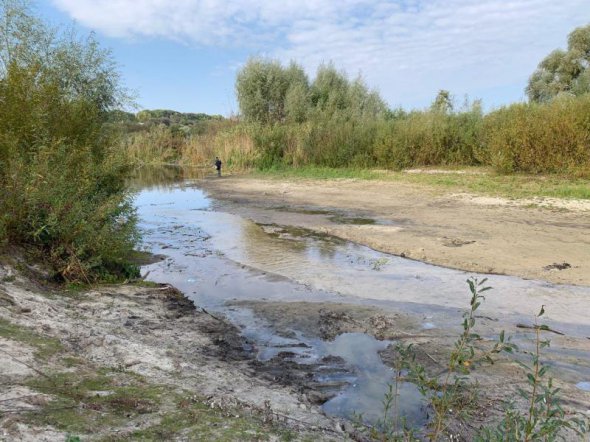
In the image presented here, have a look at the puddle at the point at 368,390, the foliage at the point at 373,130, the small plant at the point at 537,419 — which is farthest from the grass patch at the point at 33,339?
the foliage at the point at 373,130

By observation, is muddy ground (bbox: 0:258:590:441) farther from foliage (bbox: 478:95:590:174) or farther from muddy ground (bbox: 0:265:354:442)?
foliage (bbox: 478:95:590:174)

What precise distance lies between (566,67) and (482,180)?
82.2 feet

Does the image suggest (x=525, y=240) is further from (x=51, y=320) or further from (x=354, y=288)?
(x=51, y=320)

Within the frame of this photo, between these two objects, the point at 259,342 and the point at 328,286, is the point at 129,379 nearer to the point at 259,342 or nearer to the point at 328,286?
the point at 259,342

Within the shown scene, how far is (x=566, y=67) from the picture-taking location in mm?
36312

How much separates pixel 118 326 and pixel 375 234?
6731 mm

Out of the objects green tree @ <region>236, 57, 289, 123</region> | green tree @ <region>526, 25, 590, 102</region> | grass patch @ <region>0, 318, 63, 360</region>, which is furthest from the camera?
green tree @ <region>526, 25, 590, 102</region>

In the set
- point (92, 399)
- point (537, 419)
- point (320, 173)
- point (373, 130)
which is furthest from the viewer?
point (373, 130)

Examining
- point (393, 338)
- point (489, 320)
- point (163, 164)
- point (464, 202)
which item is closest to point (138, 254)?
point (393, 338)

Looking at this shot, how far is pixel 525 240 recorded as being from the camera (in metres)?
9.23

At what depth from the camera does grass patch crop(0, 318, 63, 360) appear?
3.81 meters

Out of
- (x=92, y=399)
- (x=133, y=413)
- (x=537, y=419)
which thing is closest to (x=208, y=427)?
(x=133, y=413)

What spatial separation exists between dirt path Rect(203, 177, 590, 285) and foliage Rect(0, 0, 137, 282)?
4943 mm

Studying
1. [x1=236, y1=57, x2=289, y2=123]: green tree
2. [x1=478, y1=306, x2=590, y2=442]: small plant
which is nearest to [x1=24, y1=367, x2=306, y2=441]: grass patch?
[x1=478, y1=306, x2=590, y2=442]: small plant
